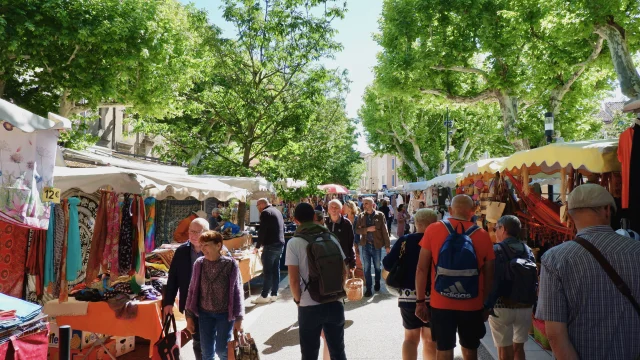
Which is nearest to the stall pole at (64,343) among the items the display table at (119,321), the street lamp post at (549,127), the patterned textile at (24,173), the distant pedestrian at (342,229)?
the patterned textile at (24,173)

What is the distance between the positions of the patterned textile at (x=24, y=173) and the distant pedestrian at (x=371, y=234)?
599cm

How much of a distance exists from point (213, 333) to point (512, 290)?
9.11 feet

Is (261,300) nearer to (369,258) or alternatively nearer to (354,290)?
(369,258)

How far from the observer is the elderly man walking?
2.34 metres

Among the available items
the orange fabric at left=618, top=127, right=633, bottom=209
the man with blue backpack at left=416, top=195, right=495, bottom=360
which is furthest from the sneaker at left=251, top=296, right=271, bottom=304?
the orange fabric at left=618, top=127, right=633, bottom=209

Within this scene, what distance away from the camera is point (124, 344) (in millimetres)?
6090

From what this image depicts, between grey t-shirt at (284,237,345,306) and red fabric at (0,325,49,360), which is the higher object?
grey t-shirt at (284,237,345,306)

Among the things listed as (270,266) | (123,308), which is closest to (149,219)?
(270,266)

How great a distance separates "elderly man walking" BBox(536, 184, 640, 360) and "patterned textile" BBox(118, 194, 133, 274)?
5179 millimetres

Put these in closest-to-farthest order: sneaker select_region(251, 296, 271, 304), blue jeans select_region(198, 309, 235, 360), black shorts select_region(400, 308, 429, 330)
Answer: blue jeans select_region(198, 309, 235, 360) → black shorts select_region(400, 308, 429, 330) → sneaker select_region(251, 296, 271, 304)

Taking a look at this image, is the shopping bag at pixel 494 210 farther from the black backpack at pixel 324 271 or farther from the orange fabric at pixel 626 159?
the black backpack at pixel 324 271

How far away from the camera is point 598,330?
2.35 metres

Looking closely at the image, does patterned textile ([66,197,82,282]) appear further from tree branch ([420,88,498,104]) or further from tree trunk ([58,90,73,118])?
tree branch ([420,88,498,104])

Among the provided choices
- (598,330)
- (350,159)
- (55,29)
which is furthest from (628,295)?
(350,159)
